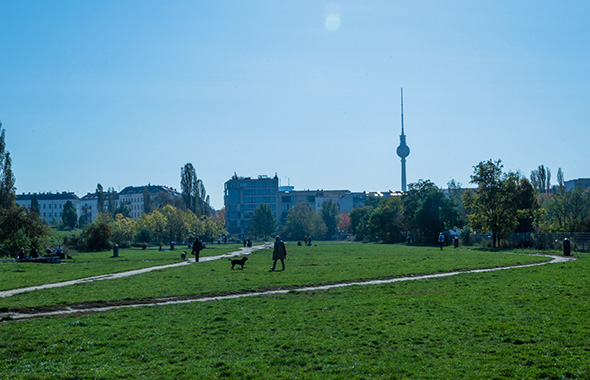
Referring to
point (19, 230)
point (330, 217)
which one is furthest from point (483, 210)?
point (330, 217)

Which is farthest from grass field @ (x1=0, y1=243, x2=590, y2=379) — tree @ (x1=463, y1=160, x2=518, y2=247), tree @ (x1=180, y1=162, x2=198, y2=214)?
tree @ (x1=180, y1=162, x2=198, y2=214)

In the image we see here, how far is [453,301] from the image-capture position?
17.1 meters

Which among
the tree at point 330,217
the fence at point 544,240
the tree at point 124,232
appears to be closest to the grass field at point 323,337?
the fence at point 544,240

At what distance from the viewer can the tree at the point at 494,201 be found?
63219 mm

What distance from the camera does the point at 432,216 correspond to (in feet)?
286

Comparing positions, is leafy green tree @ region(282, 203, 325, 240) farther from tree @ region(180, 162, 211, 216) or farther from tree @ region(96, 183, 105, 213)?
tree @ region(96, 183, 105, 213)

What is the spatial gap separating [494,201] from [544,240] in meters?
11.5

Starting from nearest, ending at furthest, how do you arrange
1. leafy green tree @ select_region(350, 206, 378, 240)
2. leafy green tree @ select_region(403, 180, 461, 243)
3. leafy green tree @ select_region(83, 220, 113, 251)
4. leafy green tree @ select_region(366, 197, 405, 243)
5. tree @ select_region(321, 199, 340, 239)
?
leafy green tree @ select_region(83, 220, 113, 251) → leafy green tree @ select_region(403, 180, 461, 243) → leafy green tree @ select_region(366, 197, 405, 243) → leafy green tree @ select_region(350, 206, 378, 240) → tree @ select_region(321, 199, 340, 239)

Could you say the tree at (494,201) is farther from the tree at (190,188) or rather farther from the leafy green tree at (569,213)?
the tree at (190,188)

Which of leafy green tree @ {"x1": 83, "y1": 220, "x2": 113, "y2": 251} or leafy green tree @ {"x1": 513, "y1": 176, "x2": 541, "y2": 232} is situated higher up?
leafy green tree @ {"x1": 513, "y1": 176, "x2": 541, "y2": 232}

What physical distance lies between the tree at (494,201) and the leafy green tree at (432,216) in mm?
20285

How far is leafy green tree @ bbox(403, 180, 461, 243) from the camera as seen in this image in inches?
3376

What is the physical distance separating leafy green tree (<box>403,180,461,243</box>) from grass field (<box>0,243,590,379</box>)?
66.8m

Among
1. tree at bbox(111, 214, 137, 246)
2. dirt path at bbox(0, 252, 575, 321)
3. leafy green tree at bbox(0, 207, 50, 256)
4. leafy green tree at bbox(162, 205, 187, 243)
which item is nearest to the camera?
dirt path at bbox(0, 252, 575, 321)
